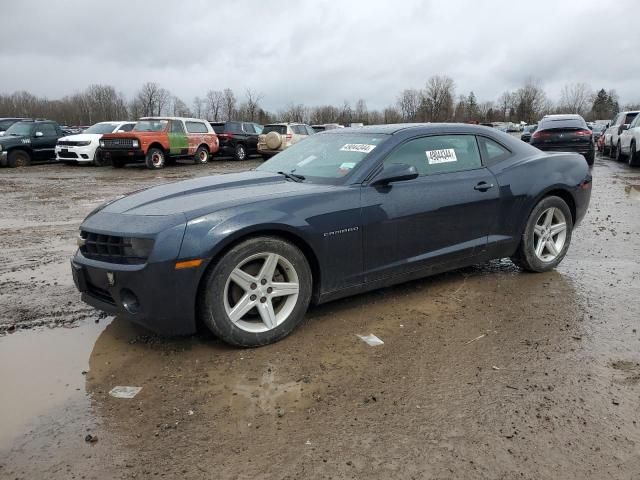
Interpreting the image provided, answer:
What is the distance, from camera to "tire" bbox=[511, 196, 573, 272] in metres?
4.85

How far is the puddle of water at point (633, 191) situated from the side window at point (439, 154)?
680 cm

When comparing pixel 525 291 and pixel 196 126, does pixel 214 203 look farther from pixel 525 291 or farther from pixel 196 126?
pixel 196 126

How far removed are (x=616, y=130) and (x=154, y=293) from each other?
2061cm

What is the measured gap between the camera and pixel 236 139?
23.0m

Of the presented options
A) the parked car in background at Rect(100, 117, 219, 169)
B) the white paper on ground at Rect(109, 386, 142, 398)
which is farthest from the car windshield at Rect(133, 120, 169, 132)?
the white paper on ground at Rect(109, 386, 142, 398)

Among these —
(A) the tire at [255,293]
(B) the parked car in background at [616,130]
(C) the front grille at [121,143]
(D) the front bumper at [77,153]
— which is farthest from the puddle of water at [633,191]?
(D) the front bumper at [77,153]

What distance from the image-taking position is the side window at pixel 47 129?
1958 cm

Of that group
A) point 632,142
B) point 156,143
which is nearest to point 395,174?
point 632,142

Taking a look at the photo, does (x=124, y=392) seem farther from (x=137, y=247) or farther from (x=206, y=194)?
(x=206, y=194)

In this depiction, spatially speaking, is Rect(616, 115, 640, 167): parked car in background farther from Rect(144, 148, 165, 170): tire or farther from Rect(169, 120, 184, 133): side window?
Rect(144, 148, 165, 170): tire

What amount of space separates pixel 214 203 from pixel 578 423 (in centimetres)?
245

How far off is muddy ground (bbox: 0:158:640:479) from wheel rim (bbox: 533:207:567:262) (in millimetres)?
321

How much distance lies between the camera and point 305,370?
10.4 feet

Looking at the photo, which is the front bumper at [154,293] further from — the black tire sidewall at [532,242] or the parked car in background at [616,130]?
the parked car in background at [616,130]
